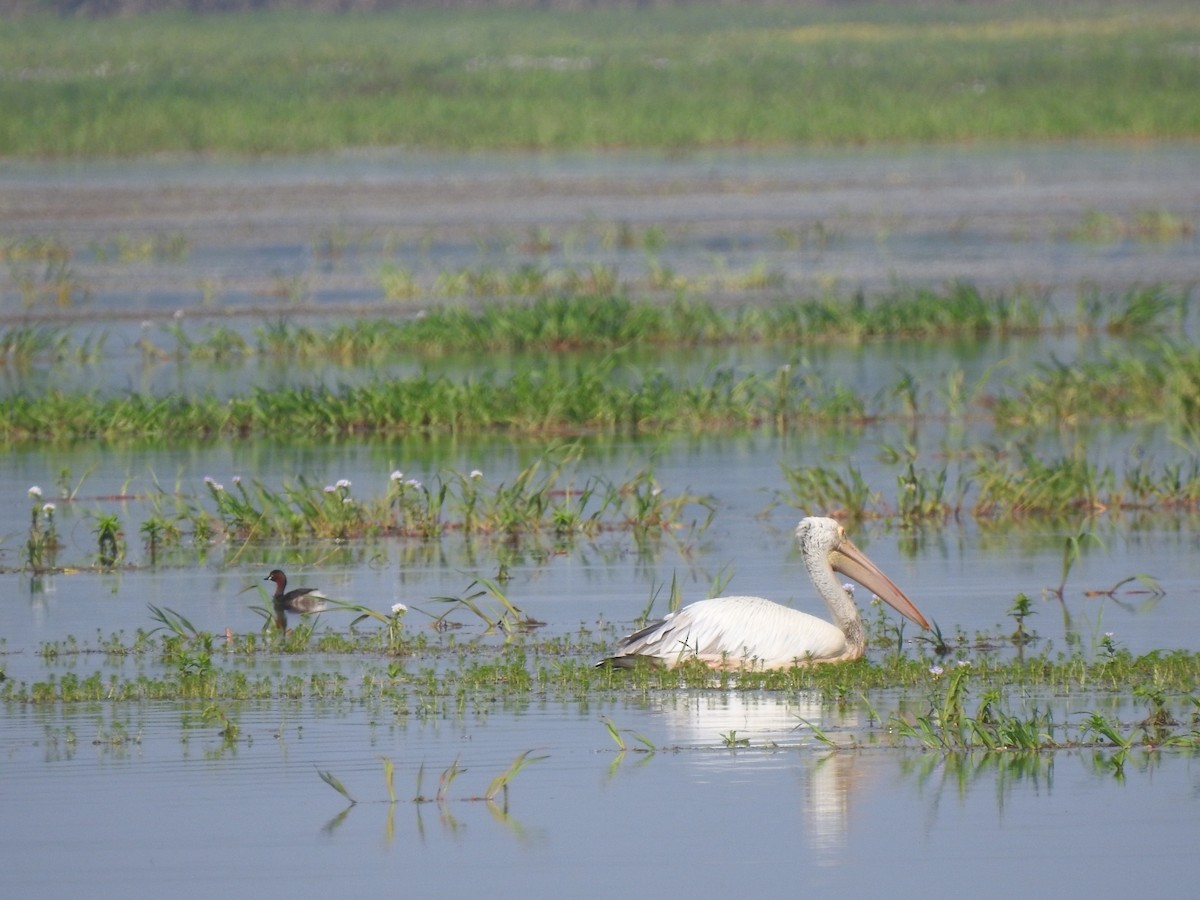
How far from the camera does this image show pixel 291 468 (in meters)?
13.8

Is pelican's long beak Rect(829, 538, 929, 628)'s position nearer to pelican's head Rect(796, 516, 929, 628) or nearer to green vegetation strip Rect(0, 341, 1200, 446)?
pelican's head Rect(796, 516, 929, 628)

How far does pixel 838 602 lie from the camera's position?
29.8 ft

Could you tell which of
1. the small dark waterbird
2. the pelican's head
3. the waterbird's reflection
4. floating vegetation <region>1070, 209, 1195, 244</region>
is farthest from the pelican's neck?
floating vegetation <region>1070, 209, 1195, 244</region>

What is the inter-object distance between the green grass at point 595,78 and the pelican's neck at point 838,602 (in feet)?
118

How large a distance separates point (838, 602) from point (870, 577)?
309 millimetres

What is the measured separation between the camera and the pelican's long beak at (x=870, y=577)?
923cm

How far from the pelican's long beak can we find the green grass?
35948mm

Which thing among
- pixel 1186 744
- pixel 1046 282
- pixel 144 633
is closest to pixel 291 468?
pixel 144 633

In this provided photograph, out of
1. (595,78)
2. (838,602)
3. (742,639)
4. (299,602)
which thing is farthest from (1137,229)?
(595,78)

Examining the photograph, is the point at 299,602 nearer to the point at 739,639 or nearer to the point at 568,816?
the point at 739,639

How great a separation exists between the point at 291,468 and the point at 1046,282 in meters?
11.8

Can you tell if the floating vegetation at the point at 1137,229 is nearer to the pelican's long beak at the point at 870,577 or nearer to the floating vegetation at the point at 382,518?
the floating vegetation at the point at 382,518

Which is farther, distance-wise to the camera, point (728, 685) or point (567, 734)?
point (728, 685)

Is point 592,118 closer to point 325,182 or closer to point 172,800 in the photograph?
point 325,182
